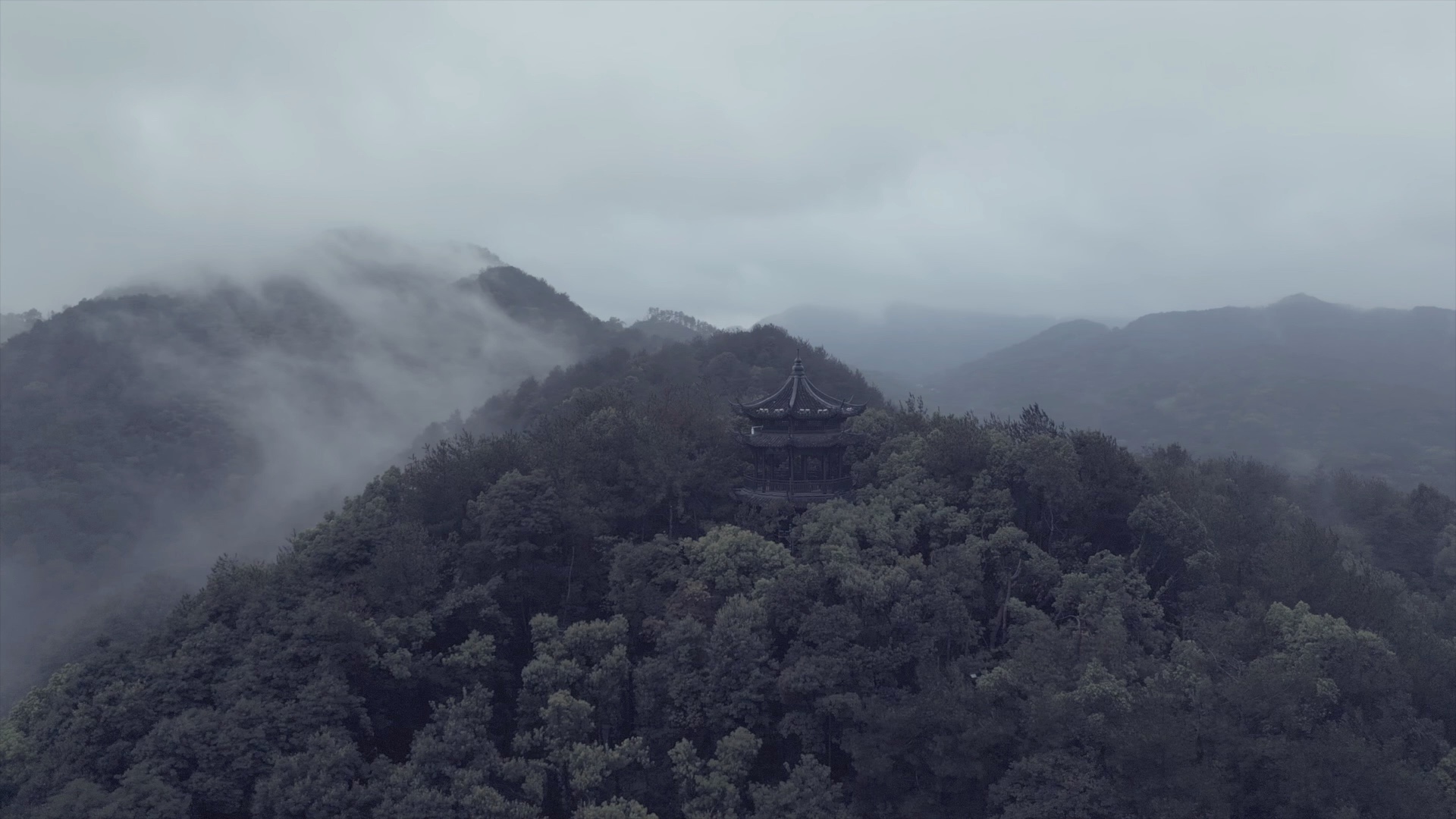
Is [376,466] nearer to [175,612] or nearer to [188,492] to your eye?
[188,492]

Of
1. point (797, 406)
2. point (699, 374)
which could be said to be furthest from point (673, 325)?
point (797, 406)

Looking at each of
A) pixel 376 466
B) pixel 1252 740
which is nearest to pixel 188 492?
pixel 376 466

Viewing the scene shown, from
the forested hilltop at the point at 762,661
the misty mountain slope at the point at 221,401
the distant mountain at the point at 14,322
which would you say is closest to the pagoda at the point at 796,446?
the forested hilltop at the point at 762,661

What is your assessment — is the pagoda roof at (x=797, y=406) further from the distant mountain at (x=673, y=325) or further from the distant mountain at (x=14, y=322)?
the distant mountain at (x=14, y=322)

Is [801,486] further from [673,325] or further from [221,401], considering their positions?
[673,325]

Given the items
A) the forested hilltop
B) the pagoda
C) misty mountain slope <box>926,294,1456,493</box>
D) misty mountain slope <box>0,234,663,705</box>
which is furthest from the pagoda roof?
misty mountain slope <box>926,294,1456,493</box>

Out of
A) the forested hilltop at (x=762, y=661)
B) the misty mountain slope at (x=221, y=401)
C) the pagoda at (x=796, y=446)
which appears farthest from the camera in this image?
the misty mountain slope at (x=221, y=401)
